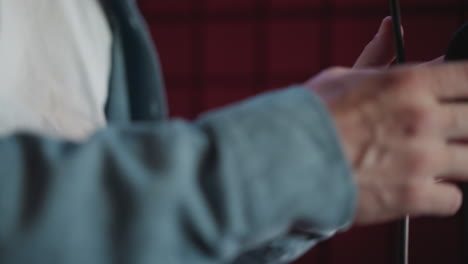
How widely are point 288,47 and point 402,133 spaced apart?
153cm

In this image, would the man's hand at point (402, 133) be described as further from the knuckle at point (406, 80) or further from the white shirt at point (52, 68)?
the white shirt at point (52, 68)

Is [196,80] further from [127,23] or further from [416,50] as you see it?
[127,23]

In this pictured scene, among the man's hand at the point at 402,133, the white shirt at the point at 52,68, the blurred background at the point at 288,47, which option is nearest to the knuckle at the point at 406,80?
the man's hand at the point at 402,133

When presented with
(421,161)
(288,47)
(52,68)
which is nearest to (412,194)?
(421,161)

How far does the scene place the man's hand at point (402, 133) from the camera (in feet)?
0.86

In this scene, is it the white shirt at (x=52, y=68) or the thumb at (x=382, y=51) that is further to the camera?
the thumb at (x=382, y=51)

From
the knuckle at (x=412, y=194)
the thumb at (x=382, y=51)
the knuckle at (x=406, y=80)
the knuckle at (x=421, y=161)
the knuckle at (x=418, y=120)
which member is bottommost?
the knuckle at (x=412, y=194)

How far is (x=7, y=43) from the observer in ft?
1.19

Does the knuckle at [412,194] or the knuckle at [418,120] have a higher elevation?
the knuckle at [418,120]

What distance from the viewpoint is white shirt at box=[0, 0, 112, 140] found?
0.36 meters

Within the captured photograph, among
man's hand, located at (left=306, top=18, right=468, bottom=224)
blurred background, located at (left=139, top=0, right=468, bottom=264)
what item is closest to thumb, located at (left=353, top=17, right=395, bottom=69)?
man's hand, located at (left=306, top=18, right=468, bottom=224)

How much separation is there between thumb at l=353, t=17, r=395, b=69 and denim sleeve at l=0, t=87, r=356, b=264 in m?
0.32

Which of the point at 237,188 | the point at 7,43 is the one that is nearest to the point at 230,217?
the point at 237,188

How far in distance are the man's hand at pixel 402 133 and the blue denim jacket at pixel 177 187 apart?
0.02 m
